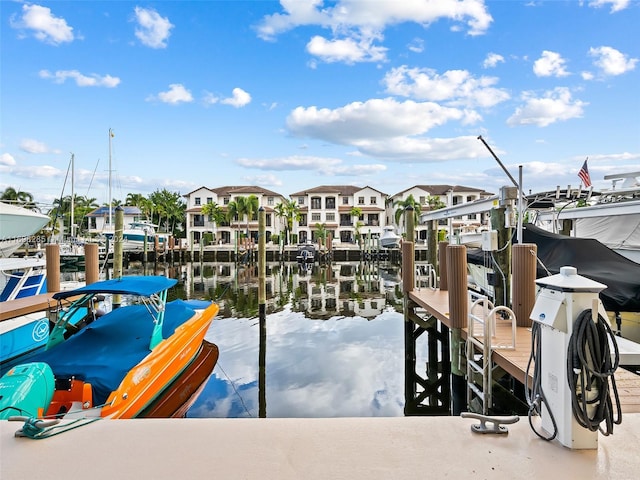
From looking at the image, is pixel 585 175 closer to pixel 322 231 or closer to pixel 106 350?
pixel 106 350

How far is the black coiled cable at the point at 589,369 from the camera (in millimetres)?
2883

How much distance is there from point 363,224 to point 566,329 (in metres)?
59.9

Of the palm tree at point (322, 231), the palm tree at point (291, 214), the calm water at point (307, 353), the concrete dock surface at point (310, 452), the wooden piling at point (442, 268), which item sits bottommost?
the calm water at point (307, 353)

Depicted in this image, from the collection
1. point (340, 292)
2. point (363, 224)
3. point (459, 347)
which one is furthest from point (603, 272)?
point (363, 224)

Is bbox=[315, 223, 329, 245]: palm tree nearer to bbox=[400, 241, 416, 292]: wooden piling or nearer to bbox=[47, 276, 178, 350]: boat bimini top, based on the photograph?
bbox=[400, 241, 416, 292]: wooden piling

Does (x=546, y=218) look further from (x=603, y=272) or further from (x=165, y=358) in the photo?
(x=165, y=358)

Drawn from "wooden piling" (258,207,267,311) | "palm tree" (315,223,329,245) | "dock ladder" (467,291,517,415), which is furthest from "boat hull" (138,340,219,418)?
"palm tree" (315,223,329,245)

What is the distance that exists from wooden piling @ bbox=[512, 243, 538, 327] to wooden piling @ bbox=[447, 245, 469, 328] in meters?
0.88

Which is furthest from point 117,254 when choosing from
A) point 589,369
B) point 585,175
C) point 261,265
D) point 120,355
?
point 585,175

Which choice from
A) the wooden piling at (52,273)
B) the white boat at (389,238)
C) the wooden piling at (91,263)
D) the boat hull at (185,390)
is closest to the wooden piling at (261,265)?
the boat hull at (185,390)

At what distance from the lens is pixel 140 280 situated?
9289 mm

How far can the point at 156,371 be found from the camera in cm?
777

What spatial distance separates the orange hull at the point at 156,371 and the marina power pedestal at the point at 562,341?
584cm

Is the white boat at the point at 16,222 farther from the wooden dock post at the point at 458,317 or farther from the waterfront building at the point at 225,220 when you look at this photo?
the waterfront building at the point at 225,220
